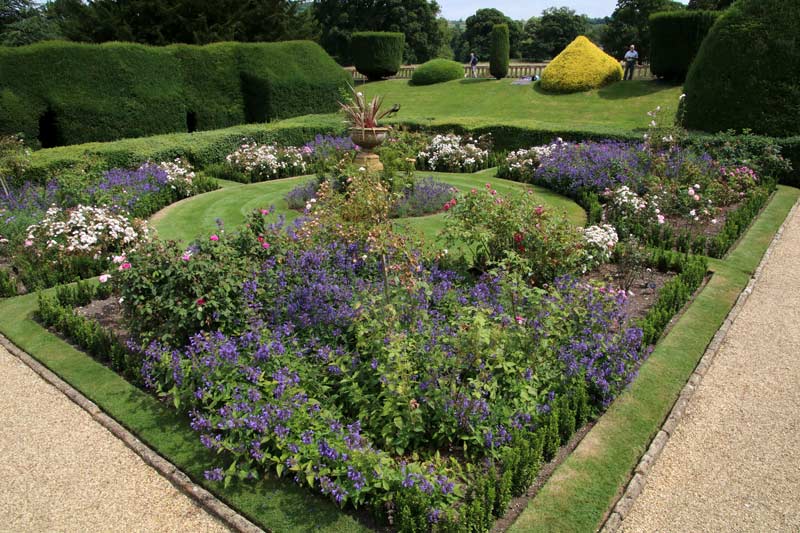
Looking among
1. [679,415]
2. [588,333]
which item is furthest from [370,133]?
[679,415]

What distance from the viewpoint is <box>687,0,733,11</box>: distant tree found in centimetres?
3295

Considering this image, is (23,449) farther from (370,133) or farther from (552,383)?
(370,133)

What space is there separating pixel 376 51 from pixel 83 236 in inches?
1194

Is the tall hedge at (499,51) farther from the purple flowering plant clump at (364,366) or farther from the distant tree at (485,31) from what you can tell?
the distant tree at (485,31)

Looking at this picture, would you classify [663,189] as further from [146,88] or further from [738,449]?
[146,88]

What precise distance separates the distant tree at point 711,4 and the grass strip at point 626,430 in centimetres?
3190

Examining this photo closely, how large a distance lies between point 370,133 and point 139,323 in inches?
275

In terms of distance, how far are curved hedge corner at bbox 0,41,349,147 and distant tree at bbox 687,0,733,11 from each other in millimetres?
24153

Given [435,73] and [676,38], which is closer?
[676,38]

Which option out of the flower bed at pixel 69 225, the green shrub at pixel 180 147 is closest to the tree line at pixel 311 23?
the green shrub at pixel 180 147

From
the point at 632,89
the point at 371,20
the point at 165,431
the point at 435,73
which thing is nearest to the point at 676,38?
the point at 632,89

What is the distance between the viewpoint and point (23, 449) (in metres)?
5.14

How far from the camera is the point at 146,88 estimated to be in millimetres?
19531

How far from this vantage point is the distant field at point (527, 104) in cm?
2173
